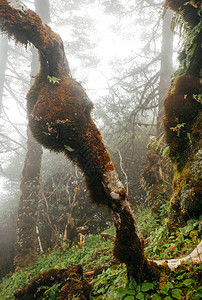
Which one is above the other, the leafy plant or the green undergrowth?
the leafy plant

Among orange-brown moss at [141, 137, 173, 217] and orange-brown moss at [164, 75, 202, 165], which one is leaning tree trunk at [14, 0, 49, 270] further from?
orange-brown moss at [164, 75, 202, 165]

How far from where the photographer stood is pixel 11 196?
13.0 metres

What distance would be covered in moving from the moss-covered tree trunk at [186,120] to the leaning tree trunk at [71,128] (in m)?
1.19

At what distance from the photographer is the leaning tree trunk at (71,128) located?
1917mm

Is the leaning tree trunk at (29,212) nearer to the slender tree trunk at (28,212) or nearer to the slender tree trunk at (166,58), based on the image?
the slender tree trunk at (28,212)

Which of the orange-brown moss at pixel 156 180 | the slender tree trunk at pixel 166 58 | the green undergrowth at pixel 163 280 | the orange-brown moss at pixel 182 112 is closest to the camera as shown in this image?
the green undergrowth at pixel 163 280

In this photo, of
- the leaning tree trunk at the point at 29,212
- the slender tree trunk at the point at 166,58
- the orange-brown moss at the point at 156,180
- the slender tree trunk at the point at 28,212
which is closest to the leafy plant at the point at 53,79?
the orange-brown moss at the point at 156,180

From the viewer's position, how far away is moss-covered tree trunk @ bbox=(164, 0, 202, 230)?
108 inches

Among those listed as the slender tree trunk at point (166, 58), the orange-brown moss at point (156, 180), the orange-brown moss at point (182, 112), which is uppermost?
the slender tree trunk at point (166, 58)

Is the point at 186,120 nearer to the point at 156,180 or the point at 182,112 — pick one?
the point at 182,112

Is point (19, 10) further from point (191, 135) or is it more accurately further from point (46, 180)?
point (46, 180)

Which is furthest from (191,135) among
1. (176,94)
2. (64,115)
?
(64,115)

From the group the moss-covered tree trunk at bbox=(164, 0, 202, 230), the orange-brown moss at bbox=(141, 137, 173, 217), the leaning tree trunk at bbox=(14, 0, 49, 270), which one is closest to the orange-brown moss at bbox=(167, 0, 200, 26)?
the moss-covered tree trunk at bbox=(164, 0, 202, 230)

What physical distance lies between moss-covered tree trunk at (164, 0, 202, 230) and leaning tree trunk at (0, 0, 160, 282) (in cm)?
119
